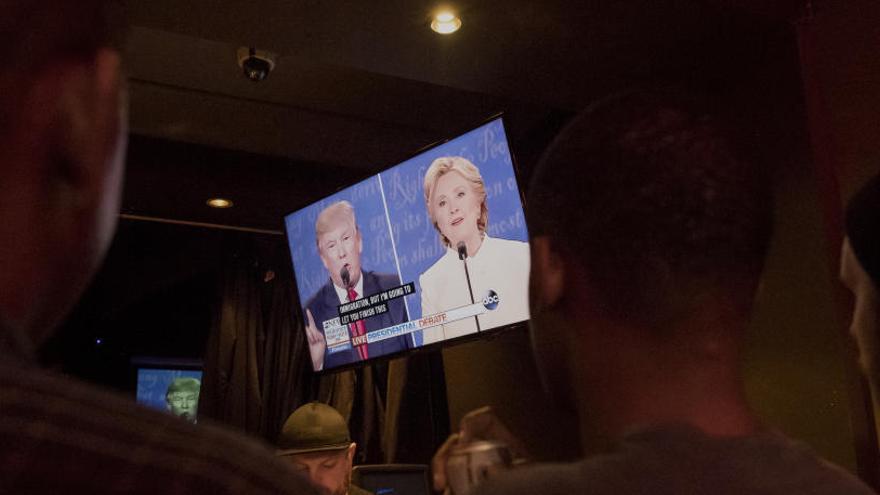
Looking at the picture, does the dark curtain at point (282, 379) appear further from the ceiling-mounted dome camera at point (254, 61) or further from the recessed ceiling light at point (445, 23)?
the recessed ceiling light at point (445, 23)

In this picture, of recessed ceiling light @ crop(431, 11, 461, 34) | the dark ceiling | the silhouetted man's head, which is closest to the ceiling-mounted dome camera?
the dark ceiling

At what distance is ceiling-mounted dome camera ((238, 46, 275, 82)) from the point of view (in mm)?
3461

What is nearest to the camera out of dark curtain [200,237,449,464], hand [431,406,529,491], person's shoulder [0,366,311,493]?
person's shoulder [0,366,311,493]

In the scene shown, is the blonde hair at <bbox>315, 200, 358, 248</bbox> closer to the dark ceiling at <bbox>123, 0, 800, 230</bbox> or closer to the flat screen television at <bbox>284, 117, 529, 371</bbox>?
the flat screen television at <bbox>284, 117, 529, 371</bbox>

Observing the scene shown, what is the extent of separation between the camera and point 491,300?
3008 mm

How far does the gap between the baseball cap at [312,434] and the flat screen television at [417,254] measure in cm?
28

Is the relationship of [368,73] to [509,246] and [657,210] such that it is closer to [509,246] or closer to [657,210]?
[509,246]

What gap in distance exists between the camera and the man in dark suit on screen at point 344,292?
134 inches

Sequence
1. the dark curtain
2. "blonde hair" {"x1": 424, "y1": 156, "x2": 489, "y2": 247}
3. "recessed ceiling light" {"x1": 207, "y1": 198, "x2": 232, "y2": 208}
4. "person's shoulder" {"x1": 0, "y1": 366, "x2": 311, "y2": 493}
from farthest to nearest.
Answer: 1. "recessed ceiling light" {"x1": 207, "y1": 198, "x2": 232, "y2": 208}
2. the dark curtain
3. "blonde hair" {"x1": 424, "y1": 156, "x2": 489, "y2": 247}
4. "person's shoulder" {"x1": 0, "y1": 366, "x2": 311, "y2": 493}

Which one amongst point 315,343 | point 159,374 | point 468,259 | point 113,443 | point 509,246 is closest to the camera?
point 113,443

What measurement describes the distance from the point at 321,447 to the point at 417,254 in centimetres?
90

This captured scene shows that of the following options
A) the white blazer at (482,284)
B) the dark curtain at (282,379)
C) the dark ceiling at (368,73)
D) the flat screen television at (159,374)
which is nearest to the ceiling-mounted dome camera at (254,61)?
the dark ceiling at (368,73)

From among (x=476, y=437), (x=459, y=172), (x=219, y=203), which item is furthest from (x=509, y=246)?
(x=219, y=203)

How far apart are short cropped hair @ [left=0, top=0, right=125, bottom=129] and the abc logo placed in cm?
244
